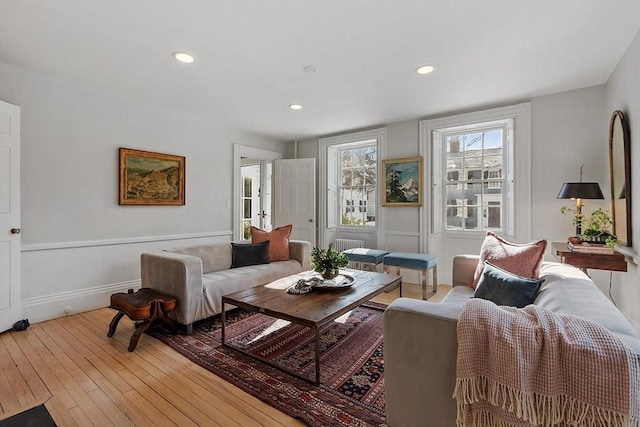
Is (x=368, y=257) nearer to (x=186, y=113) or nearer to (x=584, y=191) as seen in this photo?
(x=584, y=191)

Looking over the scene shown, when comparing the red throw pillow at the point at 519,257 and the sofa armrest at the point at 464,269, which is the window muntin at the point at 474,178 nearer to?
the sofa armrest at the point at 464,269

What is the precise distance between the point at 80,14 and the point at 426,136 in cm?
390

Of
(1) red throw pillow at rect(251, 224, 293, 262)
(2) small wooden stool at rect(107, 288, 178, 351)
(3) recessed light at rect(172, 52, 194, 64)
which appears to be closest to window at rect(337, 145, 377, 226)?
(1) red throw pillow at rect(251, 224, 293, 262)

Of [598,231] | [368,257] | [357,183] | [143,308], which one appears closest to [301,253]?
[368,257]

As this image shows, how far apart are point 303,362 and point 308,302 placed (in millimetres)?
423

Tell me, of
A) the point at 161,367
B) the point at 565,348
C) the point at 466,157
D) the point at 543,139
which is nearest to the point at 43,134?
the point at 161,367

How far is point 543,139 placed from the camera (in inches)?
140

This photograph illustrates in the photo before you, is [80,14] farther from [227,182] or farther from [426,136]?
[426,136]

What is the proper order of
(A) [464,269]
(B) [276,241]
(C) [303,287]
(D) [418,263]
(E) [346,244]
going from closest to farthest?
(C) [303,287], (A) [464,269], (D) [418,263], (B) [276,241], (E) [346,244]

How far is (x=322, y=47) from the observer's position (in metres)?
2.44

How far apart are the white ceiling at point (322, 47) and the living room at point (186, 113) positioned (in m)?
0.02

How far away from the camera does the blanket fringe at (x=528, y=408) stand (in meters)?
0.96

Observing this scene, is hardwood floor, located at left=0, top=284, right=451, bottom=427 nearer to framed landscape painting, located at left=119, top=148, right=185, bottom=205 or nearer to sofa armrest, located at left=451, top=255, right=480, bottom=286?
framed landscape painting, located at left=119, top=148, right=185, bottom=205

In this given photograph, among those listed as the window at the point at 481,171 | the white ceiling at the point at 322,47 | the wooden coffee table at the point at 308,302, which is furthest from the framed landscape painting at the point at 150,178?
the window at the point at 481,171
